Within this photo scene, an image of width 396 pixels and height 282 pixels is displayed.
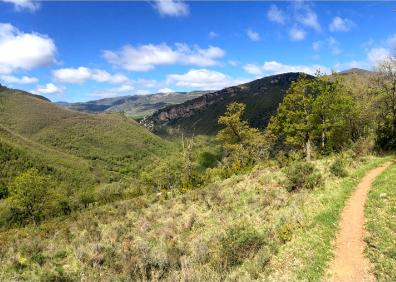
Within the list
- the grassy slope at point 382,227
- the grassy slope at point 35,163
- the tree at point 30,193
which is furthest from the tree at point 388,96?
the grassy slope at point 35,163

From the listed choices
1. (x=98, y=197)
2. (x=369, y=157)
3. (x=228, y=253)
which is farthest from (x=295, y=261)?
(x=98, y=197)

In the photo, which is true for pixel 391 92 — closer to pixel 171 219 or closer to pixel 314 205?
pixel 314 205

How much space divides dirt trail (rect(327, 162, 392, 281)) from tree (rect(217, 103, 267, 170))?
2687cm

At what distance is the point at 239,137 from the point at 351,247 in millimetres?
32932

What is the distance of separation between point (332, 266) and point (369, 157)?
55.8ft

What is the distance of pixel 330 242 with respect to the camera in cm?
1299

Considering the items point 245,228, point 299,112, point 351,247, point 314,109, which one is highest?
point 314,109

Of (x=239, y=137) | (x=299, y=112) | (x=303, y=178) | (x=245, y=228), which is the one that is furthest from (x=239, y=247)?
(x=239, y=137)

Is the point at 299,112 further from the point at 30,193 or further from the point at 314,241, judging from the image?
the point at 30,193

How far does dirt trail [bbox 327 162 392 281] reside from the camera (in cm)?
1088

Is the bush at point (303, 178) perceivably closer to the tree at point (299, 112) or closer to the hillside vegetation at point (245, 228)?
the hillside vegetation at point (245, 228)

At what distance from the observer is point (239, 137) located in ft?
148

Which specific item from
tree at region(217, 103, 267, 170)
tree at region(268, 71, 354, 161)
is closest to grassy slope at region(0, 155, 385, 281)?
tree at region(268, 71, 354, 161)

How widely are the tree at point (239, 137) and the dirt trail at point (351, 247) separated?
26.9 meters
